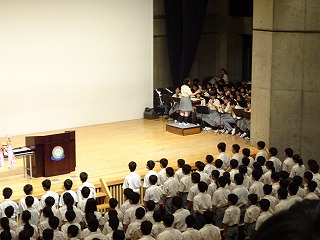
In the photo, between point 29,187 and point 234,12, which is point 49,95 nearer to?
point 29,187

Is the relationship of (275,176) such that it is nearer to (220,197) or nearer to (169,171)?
(220,197)

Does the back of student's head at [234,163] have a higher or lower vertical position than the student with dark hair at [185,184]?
higher

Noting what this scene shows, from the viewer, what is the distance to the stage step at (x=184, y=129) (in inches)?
561

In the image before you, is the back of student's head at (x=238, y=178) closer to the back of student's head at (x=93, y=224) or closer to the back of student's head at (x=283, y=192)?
the back of student's head at (x=283, y=192)

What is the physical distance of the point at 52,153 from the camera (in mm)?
10773

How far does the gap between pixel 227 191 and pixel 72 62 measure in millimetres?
6817

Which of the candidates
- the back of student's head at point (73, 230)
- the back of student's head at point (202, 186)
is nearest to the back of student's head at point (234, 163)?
the back of student's head at point (202, 186)

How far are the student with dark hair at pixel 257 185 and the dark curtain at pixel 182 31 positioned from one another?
8561mm

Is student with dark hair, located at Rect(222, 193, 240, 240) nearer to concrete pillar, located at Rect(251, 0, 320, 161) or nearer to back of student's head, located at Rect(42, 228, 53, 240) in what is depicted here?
back of student's head, located at Rect(42, 228, 53, 240)

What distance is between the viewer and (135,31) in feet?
50.8

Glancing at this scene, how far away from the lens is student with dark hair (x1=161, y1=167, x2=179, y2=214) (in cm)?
948

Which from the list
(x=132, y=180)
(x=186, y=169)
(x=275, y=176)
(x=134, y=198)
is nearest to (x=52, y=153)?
(x=132, y=180)

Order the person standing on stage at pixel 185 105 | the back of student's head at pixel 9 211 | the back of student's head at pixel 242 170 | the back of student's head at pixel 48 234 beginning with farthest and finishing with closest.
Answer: the person standing on stage at pixel 185 105 → the back of student's head at pixel 242 170 → the back of student's head at pixel 9 211 → the back of student's head at pixel 48 234

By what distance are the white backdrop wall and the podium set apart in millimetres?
3232
